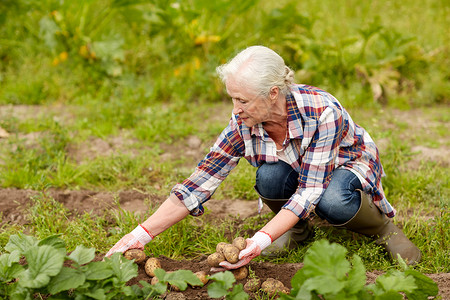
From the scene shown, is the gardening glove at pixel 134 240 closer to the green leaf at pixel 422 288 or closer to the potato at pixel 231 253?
the potato at pixel 231 253

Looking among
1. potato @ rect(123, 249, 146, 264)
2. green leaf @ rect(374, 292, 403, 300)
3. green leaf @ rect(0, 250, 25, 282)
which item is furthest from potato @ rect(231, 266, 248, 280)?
green leaf @ rect(0, 250, 25, 282)

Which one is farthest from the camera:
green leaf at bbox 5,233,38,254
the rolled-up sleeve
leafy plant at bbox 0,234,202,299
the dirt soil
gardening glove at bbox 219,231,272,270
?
the dirt soil

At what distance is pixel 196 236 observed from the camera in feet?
9.70

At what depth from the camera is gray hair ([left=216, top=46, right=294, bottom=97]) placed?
224cm

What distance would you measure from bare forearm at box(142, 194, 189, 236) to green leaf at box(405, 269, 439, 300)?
3.63 feet

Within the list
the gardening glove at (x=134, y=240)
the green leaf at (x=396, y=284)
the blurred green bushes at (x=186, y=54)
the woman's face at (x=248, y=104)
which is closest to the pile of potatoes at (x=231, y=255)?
the gardening glove at (x=134, y=240)

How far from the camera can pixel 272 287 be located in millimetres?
2260

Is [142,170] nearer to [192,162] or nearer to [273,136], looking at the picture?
[192,162]

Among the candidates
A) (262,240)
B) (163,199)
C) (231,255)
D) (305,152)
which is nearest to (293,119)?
(305,152)

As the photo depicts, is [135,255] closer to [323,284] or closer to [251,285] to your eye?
[251,285]

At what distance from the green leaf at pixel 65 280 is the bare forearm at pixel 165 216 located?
0.60m

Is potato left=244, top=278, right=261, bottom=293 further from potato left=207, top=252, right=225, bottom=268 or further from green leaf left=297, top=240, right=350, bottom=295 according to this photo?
green leaf left=297, top=240, right=350, bottom=295

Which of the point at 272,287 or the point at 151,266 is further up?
the point at 151,266

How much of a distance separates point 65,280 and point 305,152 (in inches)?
48.5
